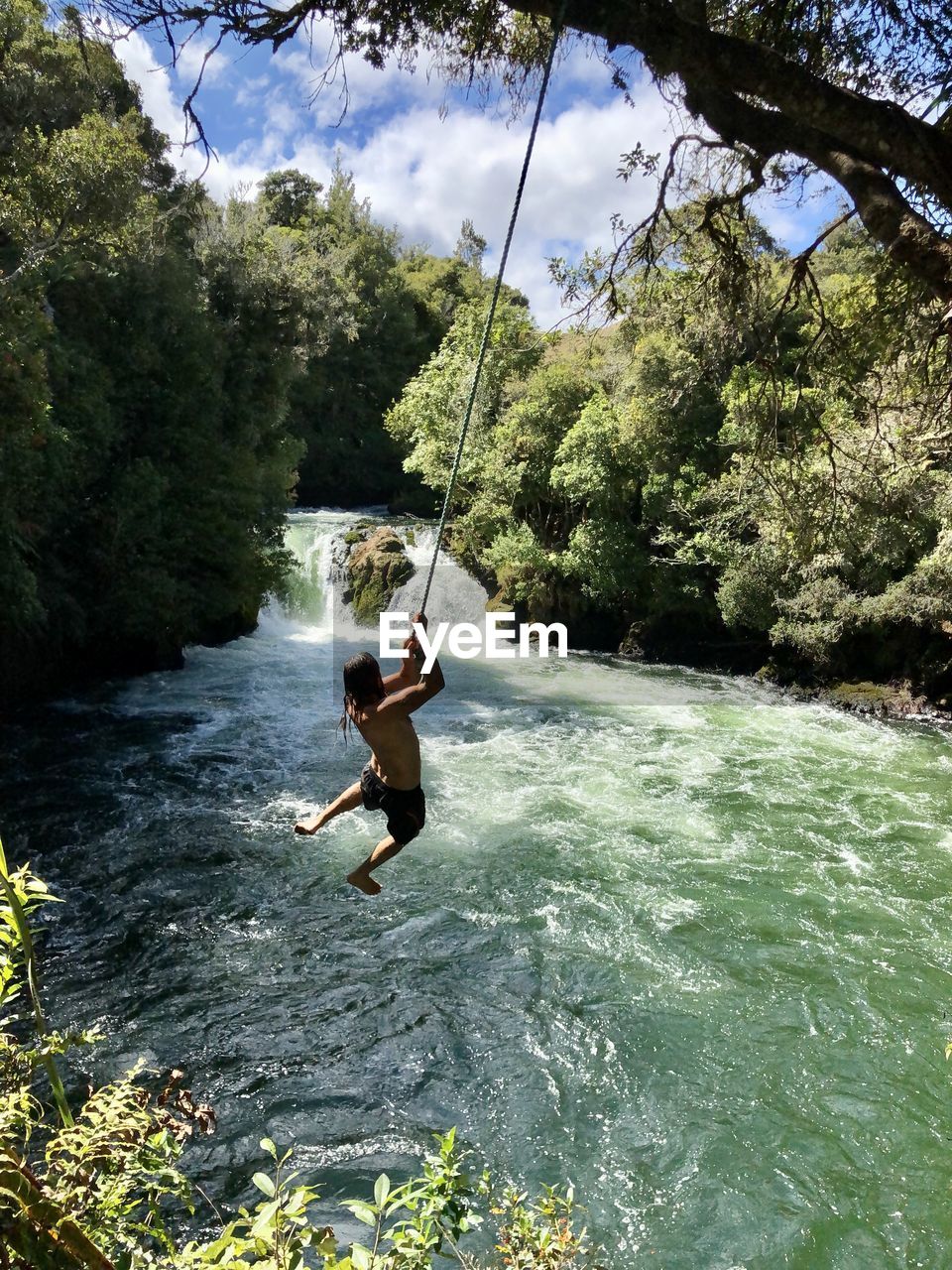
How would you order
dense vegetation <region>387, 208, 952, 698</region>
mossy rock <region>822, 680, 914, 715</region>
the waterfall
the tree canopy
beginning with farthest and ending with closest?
the waterfall
mossy rock <region>822, 680, 914, 715</region>
dense vegetation <region>387, 208, 952, 698</region>
the tree canopy

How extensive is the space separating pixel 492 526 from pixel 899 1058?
17.2m

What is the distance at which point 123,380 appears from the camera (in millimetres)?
13859

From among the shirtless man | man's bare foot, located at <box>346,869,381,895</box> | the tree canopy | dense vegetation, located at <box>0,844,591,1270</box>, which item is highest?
the tree canopy

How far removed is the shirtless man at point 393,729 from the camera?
14.1 ft

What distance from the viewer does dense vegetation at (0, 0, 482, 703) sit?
10562 millimetres

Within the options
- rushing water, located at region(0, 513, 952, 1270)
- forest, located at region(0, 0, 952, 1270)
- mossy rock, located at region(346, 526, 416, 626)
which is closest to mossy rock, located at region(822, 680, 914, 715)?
forest, located at region(0, 0, 952, 1270)

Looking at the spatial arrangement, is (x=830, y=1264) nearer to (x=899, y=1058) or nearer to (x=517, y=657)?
(x=899, y=1058)

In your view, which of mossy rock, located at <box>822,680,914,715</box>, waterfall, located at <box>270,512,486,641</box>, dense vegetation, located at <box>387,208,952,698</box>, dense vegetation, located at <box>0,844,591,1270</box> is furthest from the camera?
waterfall, located at <box>270,512,486,641</box>

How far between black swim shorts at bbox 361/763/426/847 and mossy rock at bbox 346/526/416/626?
55.6 feet

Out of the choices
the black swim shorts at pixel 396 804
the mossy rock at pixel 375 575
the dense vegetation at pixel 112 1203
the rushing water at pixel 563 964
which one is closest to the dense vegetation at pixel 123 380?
the rushing water at pixel 563 964

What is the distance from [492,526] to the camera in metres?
21.6

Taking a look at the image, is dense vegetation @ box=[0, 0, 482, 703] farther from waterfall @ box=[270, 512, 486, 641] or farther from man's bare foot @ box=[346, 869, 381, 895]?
man's bare foot @ box=[346, 869, 381, 895]

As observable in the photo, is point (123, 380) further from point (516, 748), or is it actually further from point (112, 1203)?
point (112, 1203)

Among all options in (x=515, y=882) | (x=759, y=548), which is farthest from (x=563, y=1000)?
(x=759, y=548)
